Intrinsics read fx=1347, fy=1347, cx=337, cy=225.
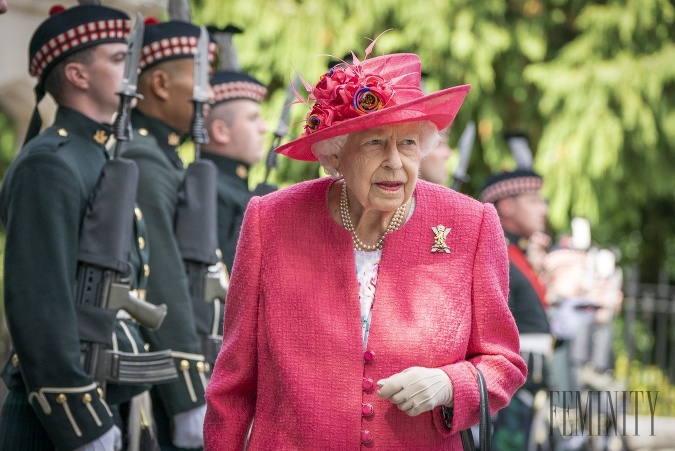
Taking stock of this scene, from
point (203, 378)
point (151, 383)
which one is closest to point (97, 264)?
point (151, 383)

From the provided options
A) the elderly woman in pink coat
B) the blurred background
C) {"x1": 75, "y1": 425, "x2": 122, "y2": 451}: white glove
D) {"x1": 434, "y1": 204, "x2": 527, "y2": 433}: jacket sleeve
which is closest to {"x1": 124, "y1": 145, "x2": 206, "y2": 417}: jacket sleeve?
{"x1": 75, "y1": 425, "x2": 122, "y2": 451}: white glove

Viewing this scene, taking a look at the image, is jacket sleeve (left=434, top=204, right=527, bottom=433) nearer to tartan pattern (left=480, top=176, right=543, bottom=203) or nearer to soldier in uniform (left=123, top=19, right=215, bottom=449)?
soldier in uniform (left=123, top=19, right=215, bottom=449)

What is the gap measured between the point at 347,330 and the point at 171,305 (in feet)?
6.33

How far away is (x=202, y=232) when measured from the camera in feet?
19.8

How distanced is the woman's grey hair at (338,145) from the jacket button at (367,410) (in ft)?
2.39

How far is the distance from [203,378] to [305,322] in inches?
75.7

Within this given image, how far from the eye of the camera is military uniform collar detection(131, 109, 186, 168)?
6.20m

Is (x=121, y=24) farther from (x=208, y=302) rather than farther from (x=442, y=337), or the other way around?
(x=442, y=337)

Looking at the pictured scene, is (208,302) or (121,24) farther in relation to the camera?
(208,302)

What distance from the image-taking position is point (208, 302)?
6.29m

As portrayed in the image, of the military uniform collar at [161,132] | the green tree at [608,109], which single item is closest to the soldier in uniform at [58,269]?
the military uniform collar at [161,132]

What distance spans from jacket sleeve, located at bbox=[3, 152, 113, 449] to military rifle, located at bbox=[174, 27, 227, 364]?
109 centimetres

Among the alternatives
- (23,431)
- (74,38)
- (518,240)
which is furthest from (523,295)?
(23,431)

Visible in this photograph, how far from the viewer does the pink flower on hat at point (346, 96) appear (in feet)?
12.8
